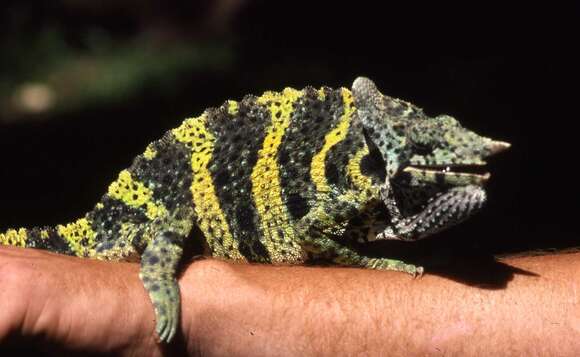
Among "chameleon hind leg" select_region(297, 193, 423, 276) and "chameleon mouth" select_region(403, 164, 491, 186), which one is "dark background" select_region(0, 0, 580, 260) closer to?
"chameleon hind leg" select_region(297, 193, 423, 276)

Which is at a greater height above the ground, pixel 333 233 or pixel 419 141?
pixel 419 141

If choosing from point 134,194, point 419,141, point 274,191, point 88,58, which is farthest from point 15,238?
point 88,58

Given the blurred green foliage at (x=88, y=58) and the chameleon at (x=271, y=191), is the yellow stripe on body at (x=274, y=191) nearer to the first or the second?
the chameleon at (x=271, y=191)

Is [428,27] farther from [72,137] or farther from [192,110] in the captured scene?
[72,137]

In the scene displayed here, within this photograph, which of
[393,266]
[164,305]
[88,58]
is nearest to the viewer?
[164,305]

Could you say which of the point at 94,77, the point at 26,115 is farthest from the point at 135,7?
the point at 26,115

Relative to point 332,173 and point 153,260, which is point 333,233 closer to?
point 332,173
